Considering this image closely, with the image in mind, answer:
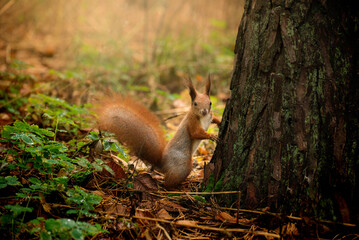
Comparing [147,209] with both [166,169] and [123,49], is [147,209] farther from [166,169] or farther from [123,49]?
[123,49]

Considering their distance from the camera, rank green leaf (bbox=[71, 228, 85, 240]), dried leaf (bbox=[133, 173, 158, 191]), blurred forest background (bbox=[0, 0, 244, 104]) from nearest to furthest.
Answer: green leaf (bbox=[71, 228, 85, 240]) → dried leaf (bbox=[133, 173, 158, 191]) → blurred forest background (bbox=[0, 0, 244, 104])

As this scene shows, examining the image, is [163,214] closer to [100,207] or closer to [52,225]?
[100,207]

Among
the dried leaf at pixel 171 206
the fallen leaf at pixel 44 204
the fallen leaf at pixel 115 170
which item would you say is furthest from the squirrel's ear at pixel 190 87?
the fallen leaf at pixel 44 204

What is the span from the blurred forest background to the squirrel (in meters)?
1.82

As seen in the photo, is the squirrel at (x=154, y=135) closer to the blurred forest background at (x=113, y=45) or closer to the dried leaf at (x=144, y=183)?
the dried leaf at (x=144, y=183)

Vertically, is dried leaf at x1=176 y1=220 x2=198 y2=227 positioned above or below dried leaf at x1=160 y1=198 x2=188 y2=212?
below

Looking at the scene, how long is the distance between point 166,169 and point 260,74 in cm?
106

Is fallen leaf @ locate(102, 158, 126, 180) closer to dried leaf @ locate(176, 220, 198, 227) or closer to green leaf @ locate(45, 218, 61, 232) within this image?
dried leaf @ locate(176, 220, 198, 227)

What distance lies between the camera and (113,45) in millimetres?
5102

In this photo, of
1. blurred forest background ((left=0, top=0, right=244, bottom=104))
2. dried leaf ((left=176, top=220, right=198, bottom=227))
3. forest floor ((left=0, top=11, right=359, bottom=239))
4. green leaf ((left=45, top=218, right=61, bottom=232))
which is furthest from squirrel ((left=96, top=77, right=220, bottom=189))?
blurred forest background ((left=0, top=0, right=244, bottom=104))

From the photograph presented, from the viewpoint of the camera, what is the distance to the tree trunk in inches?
59.4

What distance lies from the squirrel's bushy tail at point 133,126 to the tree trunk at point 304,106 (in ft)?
2.85

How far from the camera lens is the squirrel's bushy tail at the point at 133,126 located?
2133 millimetres

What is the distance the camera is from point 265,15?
1.61 metres
